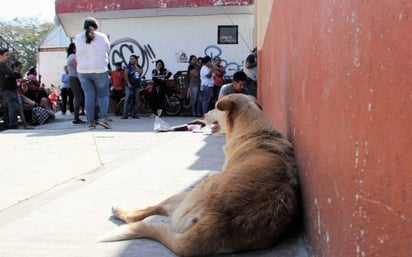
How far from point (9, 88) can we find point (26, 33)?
152 feet

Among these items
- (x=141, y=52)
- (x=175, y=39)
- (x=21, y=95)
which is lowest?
(x=21, y=95)

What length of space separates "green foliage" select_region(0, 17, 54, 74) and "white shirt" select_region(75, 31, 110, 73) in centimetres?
4085

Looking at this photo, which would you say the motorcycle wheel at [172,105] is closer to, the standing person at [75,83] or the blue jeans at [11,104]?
the standing person at [75,83]

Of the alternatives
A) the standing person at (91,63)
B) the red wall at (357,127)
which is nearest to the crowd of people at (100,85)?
the standing person at (91,63)

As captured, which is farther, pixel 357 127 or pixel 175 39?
pixel 175 39

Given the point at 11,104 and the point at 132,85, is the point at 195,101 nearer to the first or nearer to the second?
the point at 132,85

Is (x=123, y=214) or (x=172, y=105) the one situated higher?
(x=172, y=105)

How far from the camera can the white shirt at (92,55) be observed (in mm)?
9969

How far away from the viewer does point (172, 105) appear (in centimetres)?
1539

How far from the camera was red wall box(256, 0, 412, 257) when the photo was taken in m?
1.34

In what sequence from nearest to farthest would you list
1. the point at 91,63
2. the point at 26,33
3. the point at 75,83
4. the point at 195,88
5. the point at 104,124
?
the point at 91,63 → the point at 104,124 → the point at 75,83 → the point at 195,88 → the point at 26,33

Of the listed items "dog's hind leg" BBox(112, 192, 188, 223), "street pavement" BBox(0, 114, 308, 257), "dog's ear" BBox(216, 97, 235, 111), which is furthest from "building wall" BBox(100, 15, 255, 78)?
"dog's hind leg" BBox(112, 192, 188, 223)

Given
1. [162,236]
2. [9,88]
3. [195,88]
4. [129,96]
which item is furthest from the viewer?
[195,88]

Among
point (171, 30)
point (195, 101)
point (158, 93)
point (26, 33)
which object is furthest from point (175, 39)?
point (26, 33)
